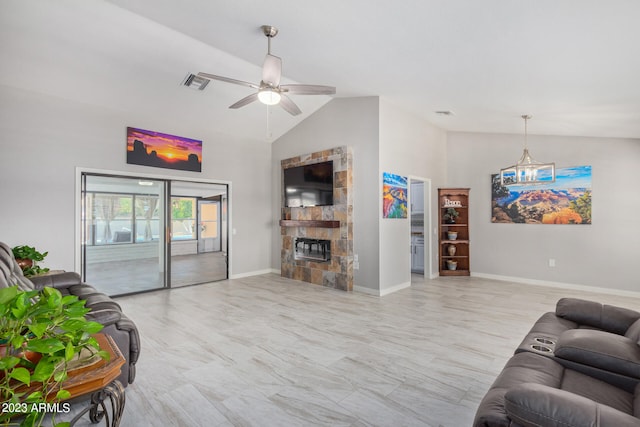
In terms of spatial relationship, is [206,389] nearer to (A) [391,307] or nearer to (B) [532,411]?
(B) [532,411]

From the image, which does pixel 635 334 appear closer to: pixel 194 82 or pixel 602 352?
pixel 602 352

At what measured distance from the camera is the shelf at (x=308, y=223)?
18.9 feet

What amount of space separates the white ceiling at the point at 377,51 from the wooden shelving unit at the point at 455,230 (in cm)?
188

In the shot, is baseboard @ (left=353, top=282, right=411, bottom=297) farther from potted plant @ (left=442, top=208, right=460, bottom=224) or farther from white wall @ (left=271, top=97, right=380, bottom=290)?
potted plant @ (left=442, top=208, right=460, bottom=224)

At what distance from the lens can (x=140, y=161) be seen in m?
5.43

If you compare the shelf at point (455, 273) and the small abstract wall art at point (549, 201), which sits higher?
the small abstract wall art at point (549, 201)

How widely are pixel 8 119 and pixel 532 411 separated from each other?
6203 millimetres

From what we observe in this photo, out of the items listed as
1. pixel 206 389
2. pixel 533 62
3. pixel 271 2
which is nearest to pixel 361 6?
pixel 271 2

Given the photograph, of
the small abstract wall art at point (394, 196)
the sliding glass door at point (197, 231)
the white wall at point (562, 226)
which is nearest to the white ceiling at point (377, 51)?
the white wall at point (562, 226)

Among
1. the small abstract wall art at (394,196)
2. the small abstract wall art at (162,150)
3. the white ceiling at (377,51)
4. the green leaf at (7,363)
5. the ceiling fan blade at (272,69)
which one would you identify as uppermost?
the white ceiling at (377,51)

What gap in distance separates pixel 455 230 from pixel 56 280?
6963 millimetres

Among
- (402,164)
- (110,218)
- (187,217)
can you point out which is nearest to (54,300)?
(110,218)

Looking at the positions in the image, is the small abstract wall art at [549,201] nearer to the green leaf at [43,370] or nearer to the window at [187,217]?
the green leaf at [43,370]

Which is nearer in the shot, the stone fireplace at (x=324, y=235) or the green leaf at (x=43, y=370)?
the green leaf at (x=43, y=370)
